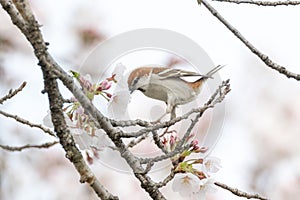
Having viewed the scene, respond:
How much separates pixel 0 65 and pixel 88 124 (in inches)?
41.8

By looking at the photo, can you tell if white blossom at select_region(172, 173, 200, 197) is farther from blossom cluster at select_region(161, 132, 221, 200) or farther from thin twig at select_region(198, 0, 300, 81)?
thin twig at select_region(198, 0, 300, 81)

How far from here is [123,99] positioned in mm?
893

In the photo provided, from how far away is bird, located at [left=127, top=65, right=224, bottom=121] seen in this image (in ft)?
3.26

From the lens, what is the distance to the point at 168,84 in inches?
40.6

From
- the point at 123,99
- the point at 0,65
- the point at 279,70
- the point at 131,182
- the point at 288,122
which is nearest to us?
the point at 123,99

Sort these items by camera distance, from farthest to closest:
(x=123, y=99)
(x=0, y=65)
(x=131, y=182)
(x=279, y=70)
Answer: (x=131, y=182)
(x=0, y=65)
(x=279, y=70)
(x=123, y=99)

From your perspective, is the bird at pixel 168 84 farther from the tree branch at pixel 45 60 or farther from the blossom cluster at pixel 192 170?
the tree branch at pixel 45 60

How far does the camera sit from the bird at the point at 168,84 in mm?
995

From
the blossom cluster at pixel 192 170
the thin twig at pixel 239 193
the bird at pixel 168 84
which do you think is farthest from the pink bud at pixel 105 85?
the thin twig at pixel 239 193

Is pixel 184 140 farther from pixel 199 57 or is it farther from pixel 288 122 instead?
pixel 288 122

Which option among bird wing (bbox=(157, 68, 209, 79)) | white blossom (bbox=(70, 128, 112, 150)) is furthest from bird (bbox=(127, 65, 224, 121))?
white blossom (bbox=(70, 128, 112, 150))

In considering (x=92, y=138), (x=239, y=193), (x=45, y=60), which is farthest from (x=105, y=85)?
(x=239, y=193)

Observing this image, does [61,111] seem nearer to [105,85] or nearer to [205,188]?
[105,85]

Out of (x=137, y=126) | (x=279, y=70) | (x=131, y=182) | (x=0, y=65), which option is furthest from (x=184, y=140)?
(x=131, y=182)
